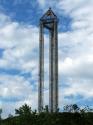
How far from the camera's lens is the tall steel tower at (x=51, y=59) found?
4090 inches

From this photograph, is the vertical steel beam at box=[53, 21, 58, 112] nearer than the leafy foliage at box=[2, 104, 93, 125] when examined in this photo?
No

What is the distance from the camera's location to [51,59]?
108 m

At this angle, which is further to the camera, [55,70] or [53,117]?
[55,70]

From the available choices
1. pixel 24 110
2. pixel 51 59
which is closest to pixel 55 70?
pixel 51 59

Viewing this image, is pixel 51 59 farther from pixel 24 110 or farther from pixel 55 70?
pixel 24 110

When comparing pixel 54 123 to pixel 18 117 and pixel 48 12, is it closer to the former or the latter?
pixel 18 117

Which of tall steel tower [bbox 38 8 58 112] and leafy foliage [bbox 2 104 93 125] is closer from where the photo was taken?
leafy foliage [bbox 2 104 93 125]

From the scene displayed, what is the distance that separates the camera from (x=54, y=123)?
270 feet

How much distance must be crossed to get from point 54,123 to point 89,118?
33.7ft

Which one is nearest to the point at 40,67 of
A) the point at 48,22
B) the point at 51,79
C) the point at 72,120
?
the point at 51,79

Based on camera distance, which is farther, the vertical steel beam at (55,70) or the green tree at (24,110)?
the vertical steel beam at (55,70)

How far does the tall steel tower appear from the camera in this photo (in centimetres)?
10388

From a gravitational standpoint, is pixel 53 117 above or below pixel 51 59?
below

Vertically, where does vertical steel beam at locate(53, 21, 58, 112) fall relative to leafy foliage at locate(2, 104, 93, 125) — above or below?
above
